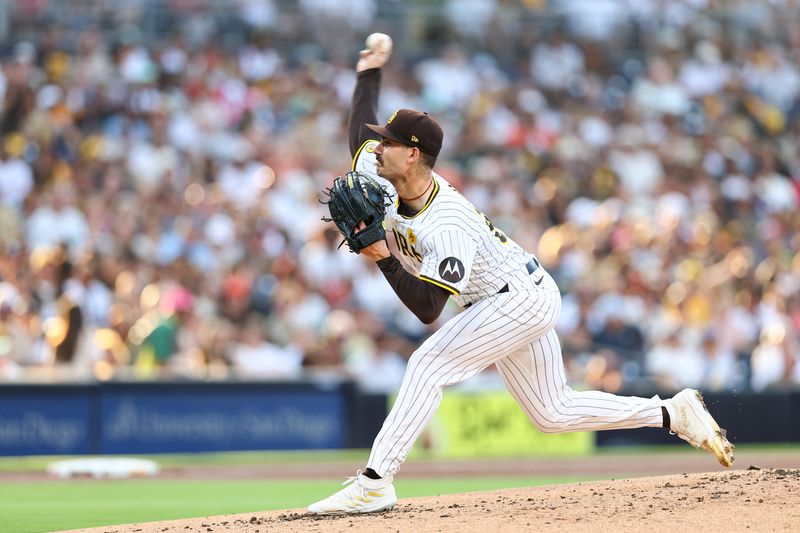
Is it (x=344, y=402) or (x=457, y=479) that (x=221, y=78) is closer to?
(x=344, y=402)

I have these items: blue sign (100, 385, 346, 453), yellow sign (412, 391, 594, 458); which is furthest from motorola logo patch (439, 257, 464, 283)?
yellow sign (412, 391, 594, 458)

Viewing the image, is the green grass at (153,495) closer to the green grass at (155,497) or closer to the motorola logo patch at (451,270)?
the green grass at (155,497)

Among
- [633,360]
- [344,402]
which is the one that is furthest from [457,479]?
[633,360]

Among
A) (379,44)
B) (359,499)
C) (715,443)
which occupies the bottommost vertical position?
(359,499)

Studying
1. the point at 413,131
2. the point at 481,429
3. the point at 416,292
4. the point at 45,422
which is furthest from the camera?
the point at 481,429

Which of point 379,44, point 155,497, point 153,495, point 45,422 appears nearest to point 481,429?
point 45,422

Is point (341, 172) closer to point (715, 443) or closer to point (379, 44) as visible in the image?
point (379, 44)
